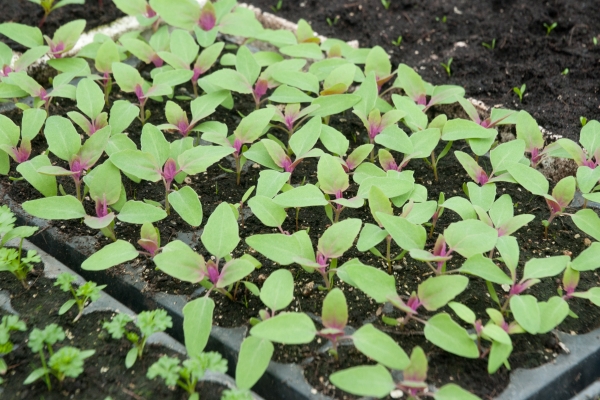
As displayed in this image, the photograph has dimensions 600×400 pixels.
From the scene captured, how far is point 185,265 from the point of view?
1.52m

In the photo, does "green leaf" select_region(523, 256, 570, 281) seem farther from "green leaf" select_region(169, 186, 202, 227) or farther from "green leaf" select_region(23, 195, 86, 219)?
"green leaf" select_region(23, 195, 86, 219)

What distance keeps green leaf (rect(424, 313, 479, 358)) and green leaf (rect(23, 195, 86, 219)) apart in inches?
35.4

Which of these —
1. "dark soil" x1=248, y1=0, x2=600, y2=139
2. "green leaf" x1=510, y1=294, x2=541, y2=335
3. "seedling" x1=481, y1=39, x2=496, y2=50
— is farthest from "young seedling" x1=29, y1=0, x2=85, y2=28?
"green leaf" x1=510, y1=294, x2=541, y2=335

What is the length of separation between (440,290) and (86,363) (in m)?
0.81

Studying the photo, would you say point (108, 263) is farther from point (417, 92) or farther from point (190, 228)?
point (417, 92)

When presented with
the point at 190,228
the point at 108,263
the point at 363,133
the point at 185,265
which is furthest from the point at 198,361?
the point at 363,133

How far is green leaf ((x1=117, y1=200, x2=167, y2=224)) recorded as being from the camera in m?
1.67

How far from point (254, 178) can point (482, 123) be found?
2.40 feet

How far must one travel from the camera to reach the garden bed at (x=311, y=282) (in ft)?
4.83

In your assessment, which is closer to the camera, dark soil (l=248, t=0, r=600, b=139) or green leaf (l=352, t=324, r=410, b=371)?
green leaf (l=352, t=324, r=410, b=371)

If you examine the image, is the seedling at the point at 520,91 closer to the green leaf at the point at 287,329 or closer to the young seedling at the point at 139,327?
the green leaf at the point at 287,329

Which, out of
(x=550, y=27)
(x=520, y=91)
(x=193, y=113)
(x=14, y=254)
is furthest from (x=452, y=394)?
(x=550, y=27)

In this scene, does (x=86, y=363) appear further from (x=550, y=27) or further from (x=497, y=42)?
(x=550, y=27)

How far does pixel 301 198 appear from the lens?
5.52 ft
